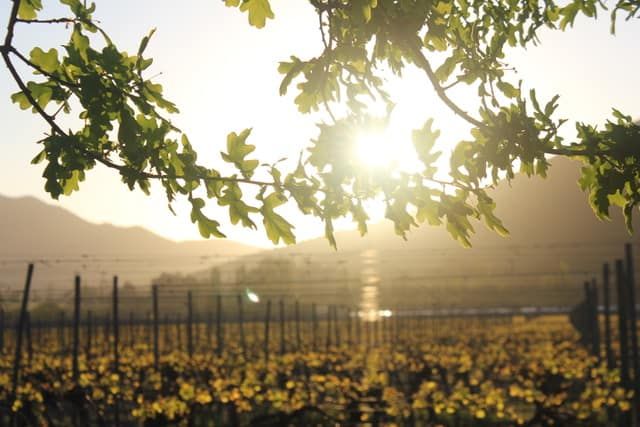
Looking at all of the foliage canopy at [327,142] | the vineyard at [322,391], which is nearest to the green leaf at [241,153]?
the foliage canopy at [327,142]

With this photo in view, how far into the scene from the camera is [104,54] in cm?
326

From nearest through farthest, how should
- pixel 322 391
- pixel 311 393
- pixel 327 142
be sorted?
1. pixel 327 142
2. pixel 311 393
3. pixel 322 391

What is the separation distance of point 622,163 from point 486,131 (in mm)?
468

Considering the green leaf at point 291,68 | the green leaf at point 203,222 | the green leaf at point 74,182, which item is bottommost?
the green leaf at point 203,222

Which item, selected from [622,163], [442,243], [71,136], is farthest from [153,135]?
[442,243]

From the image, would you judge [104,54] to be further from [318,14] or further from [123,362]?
[123,362]

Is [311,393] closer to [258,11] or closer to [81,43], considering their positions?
[81,43]

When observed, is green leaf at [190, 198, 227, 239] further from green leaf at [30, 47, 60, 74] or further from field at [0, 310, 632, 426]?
field at [0, 310, 632, 426]

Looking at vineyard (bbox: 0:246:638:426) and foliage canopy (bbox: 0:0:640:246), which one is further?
vineyard (bbox: 0:246:638:426)

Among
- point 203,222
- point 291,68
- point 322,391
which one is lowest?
point 322,391

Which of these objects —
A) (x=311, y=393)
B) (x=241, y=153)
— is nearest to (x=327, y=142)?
(x=241, y=153)

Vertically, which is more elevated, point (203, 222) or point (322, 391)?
point (203, 222)

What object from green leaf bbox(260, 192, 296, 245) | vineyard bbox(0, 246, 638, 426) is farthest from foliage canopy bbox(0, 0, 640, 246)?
vineyard bbox(0, 246, 638, 426)

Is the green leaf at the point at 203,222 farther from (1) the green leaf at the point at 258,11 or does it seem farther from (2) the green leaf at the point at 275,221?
(1) the green leaf at the point at 258,11
